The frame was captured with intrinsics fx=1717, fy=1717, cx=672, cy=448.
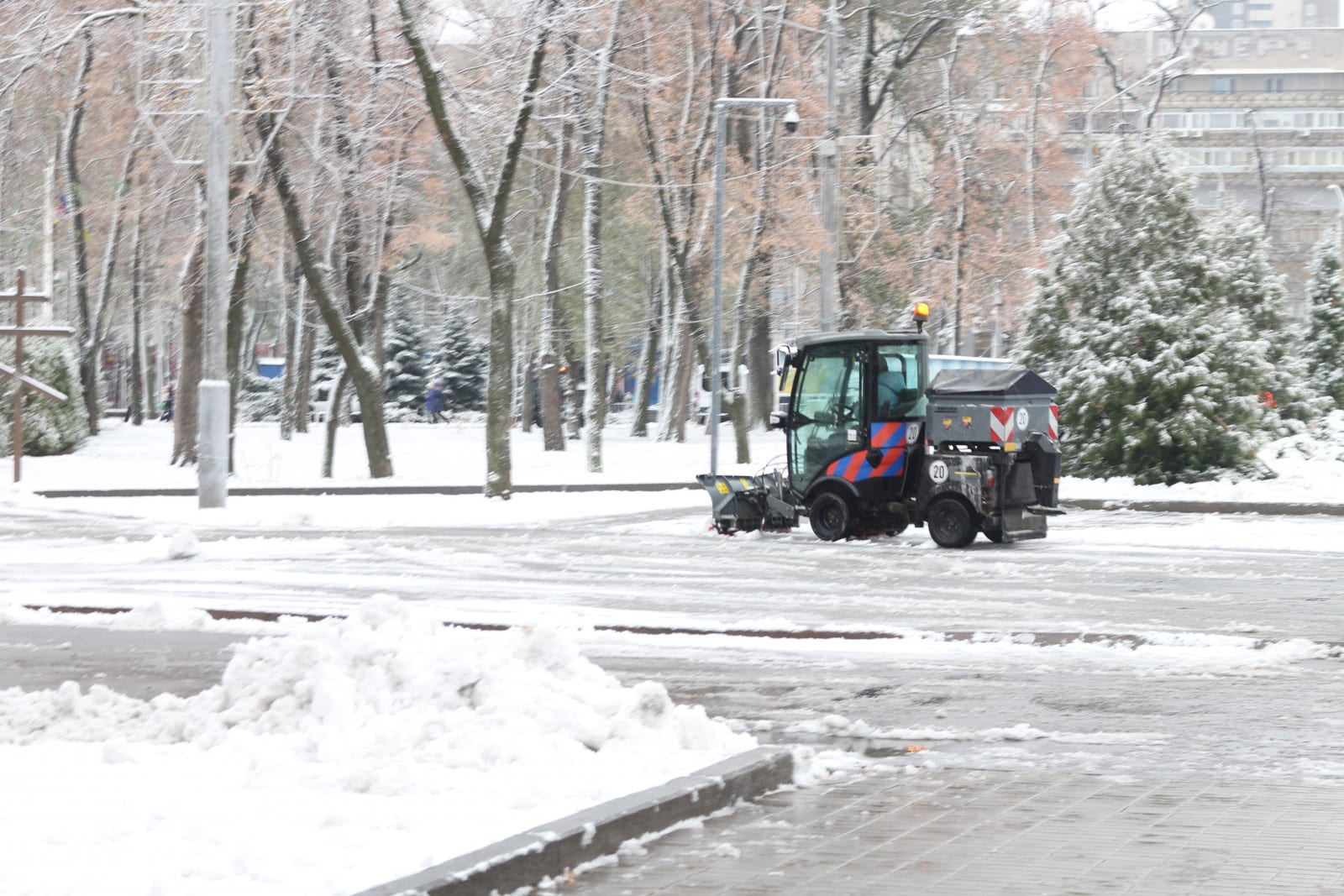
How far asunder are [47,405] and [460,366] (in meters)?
36.4

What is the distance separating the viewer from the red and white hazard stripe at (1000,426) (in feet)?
66.8

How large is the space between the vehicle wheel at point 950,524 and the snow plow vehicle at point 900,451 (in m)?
0.01

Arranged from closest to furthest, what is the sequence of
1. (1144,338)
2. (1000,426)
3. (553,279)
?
(1000,426) < (1144,338) < (553,279)

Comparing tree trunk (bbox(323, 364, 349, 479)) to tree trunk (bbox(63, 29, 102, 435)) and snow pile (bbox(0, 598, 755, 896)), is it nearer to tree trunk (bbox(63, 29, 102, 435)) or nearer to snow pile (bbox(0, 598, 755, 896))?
tree trunk (bbox(63, 29, 102, 435))

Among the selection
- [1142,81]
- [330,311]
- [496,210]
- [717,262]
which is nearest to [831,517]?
[496,210]

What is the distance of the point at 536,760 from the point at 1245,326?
24833 mm

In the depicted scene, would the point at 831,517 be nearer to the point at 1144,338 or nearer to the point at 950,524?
the point at 950,524

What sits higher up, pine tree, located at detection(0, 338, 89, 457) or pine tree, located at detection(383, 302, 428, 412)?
pine tree, located at detection(383, 302, 428, 412)

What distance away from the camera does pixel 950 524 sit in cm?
2061

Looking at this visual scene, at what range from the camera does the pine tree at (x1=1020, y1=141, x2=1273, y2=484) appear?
2752 cm

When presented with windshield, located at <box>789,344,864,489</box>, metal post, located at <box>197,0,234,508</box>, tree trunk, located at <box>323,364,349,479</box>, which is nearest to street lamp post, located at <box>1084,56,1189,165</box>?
tree trunk, located at <box>323,364,349,479</box>

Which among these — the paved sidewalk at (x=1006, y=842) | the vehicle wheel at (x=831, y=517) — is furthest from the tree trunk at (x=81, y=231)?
the paved sidewalk at (x=1006, y=842)

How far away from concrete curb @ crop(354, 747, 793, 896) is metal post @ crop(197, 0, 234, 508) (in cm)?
1773

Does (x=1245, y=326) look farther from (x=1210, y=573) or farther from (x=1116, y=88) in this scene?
(x=1116, y=88)
